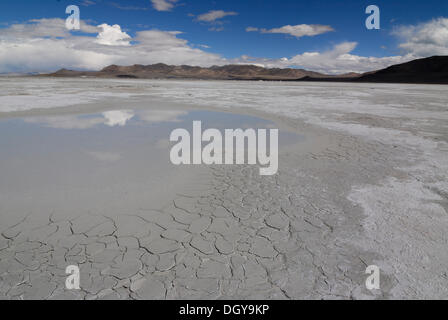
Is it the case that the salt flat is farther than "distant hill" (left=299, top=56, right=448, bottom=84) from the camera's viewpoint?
No

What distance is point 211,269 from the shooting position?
2.22 metres

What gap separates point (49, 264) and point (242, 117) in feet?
26.4

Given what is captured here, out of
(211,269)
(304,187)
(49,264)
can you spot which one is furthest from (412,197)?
(49,264)

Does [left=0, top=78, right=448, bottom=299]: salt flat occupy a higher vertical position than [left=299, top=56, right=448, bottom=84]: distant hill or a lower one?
→ lower

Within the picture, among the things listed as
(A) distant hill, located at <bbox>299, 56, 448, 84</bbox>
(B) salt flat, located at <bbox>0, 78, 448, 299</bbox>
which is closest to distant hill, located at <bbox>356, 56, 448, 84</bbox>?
(A) distant hill, located at <bbox>299, 56, 448, 84</bbox>

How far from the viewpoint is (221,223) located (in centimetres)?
291

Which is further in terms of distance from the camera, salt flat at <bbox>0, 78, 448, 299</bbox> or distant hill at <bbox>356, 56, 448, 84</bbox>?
distant hill at <bbox>356, 56, 448, 84</bbox>

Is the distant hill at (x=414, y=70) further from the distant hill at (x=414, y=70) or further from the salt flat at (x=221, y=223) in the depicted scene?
the salt flat at (x=221, y=223)

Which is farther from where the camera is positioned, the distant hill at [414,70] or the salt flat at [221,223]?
the distant hill at [414,70]

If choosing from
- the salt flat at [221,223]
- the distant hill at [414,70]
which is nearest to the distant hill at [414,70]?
the distant hill at [414,70]

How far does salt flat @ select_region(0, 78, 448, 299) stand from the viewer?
6.81ft

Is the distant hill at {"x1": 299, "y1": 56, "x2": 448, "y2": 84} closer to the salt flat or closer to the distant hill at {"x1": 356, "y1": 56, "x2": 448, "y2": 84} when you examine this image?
the distant hill at {"x1": 356, "y1": 56, "x2": 448, "y2": 84}

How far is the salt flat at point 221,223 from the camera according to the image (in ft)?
6.81
